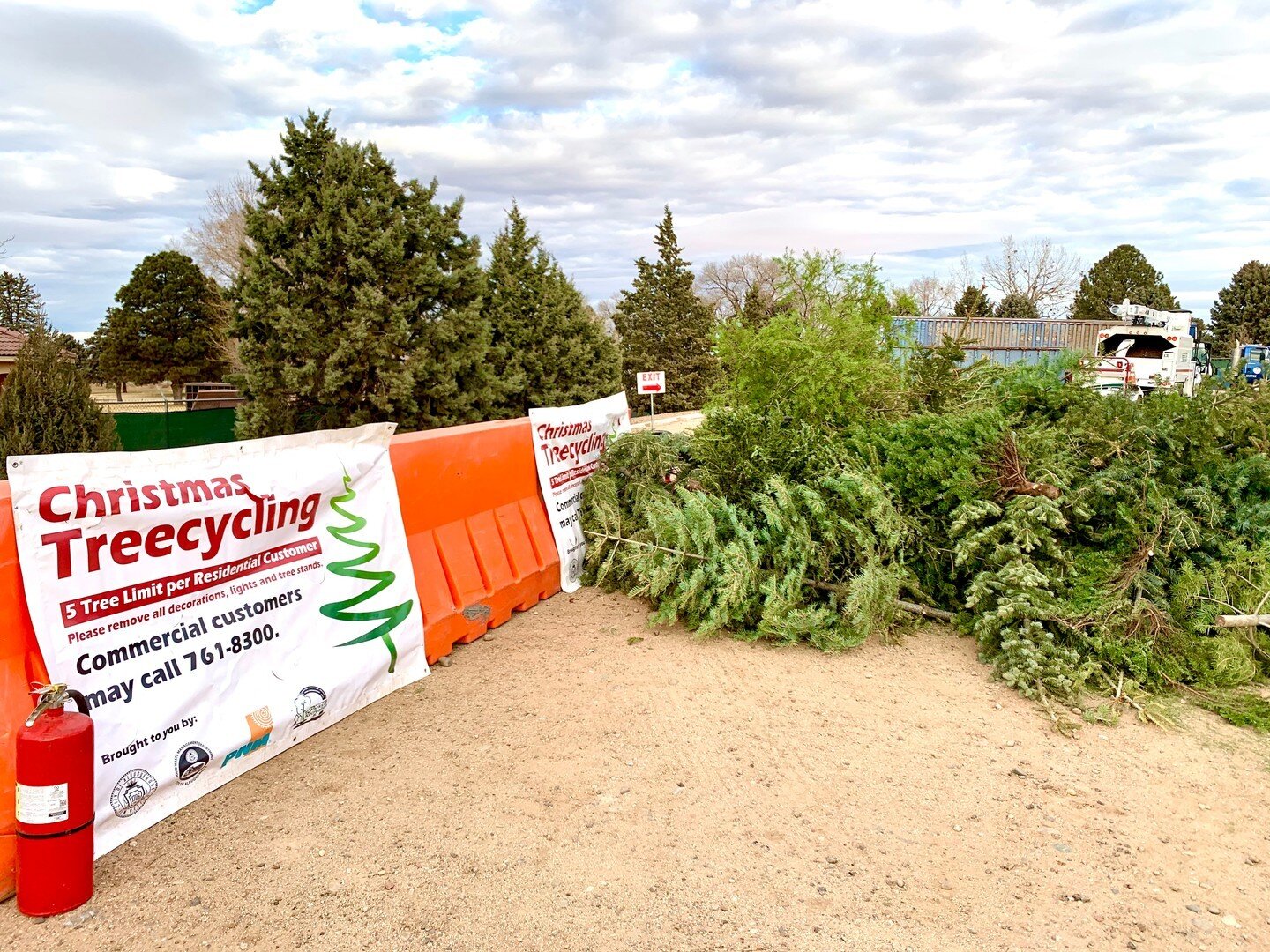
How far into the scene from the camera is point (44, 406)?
440 inches

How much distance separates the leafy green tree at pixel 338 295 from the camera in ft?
50.9

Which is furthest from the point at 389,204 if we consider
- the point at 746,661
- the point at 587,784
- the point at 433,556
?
the point at 587,784

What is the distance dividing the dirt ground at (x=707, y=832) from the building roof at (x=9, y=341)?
76.4ft

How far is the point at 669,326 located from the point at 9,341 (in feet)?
85.8

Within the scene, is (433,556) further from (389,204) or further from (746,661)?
(389,204)

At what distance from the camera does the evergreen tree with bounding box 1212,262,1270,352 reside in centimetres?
6194

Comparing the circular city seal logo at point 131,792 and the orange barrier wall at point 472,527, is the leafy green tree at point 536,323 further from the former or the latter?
the circular city seal logo at point 131,792

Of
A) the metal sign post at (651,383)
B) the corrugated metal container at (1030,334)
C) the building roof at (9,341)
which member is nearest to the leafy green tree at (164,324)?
the building roof at (9,341)

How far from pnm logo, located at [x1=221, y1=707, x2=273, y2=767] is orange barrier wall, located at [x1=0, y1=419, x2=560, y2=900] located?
4.63ft

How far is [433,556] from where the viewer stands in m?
5.89

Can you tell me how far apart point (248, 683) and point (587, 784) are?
1823mm

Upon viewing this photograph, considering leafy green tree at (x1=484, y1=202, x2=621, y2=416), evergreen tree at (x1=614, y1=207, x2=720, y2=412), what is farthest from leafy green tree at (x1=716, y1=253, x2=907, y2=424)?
evergreen tree at (x1=614, y1=207, x2=720, y2=412)

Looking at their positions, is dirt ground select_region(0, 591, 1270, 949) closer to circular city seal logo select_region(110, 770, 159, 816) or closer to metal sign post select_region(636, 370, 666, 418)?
circular city seal logo select_region(110, 770, 159, 816)

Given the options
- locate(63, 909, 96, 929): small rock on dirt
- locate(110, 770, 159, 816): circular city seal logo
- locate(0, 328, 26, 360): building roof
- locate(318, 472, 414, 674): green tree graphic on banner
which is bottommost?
locate(63, 909, 96, 929): small rock on dirt
